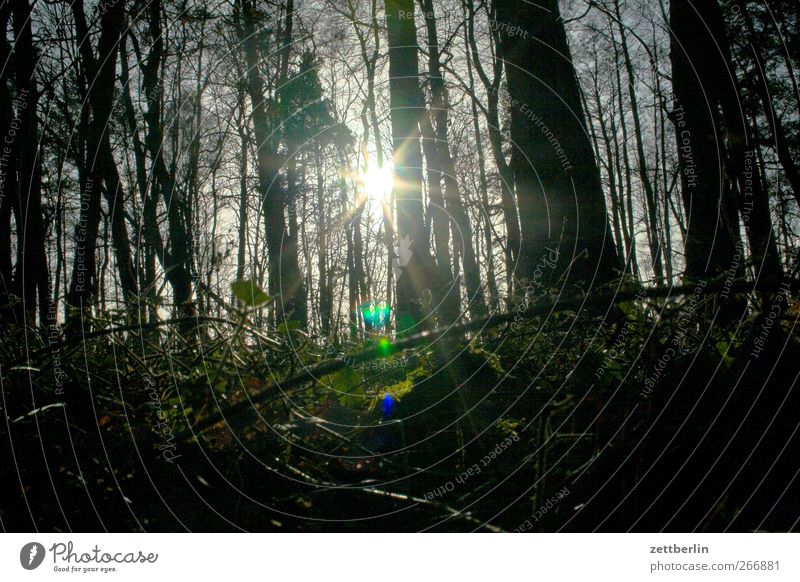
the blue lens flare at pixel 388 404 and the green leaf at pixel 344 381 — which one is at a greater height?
the green leaf at pixel 344 381

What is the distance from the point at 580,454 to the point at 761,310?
54 cm

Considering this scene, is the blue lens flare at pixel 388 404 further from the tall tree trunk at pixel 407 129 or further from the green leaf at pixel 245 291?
the tall tree trunk at pixel 407 129

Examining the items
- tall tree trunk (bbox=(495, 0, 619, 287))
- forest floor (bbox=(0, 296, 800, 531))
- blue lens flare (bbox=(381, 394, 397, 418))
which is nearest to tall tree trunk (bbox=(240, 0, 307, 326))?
blue lens flare (bbox=(381, 394, 397, 418))

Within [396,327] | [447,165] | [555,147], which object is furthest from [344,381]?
[447,165]

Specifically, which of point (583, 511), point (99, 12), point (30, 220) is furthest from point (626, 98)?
point (30, 220)

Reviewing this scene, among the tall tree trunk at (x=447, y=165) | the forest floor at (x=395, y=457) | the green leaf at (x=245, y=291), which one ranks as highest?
the tall tree trunk at (x=447, y=165)

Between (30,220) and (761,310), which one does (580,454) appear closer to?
(761,310)

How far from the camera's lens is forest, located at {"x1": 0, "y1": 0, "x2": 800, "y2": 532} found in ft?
4.07

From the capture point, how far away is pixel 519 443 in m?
1.66

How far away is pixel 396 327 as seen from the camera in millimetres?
3312

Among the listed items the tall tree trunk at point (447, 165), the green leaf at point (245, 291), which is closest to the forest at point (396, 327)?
the green leaf at point (245, 291)

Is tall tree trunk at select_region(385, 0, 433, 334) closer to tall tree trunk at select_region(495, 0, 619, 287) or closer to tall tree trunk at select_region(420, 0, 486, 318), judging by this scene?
tall tree trunk at select_region(420, 0, 486, 318)

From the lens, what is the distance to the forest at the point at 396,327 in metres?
1.24

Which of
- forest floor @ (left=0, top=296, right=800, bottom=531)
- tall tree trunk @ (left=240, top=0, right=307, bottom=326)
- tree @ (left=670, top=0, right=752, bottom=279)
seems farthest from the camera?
tree @ (left=670, top=0, right=752, bottom=279)
